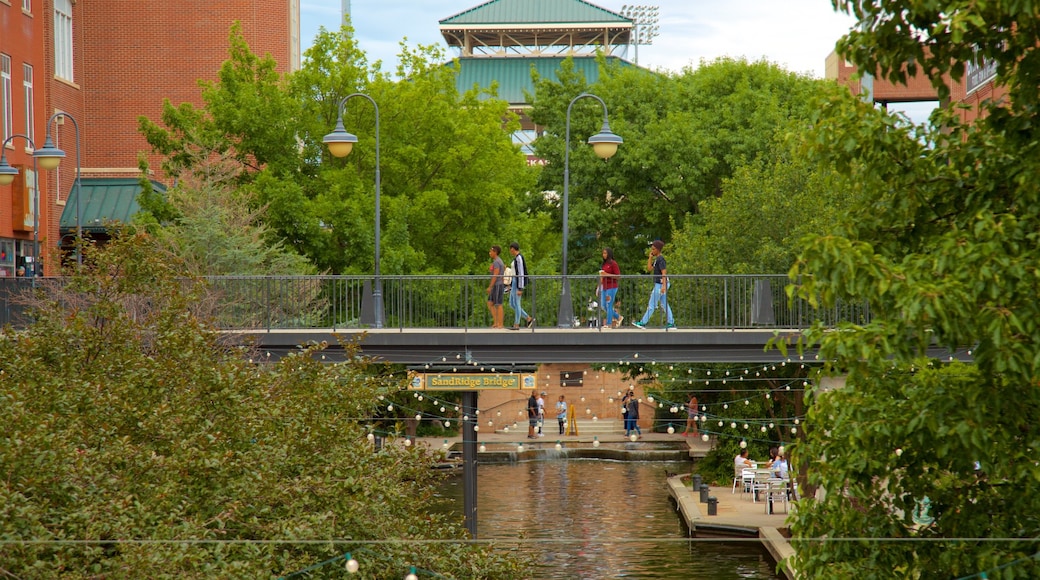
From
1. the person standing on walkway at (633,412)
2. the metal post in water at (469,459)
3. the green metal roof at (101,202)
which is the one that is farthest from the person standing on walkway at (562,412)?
the metal post in water at (469,459)

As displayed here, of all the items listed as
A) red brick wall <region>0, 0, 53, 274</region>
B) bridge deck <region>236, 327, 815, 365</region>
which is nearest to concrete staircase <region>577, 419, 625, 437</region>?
red brick wall <region>0, 0, 53, 274</region>

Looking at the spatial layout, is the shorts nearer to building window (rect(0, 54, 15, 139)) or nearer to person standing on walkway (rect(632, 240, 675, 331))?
person standing on walkway (rect(632, 240, 675, 331))

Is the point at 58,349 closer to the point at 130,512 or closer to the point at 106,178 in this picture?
the point at 130,512

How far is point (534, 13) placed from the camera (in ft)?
256

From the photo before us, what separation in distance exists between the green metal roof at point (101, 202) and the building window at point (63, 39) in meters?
4.04

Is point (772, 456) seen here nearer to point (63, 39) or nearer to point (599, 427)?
point (599, 427)

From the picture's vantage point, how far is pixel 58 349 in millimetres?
12992

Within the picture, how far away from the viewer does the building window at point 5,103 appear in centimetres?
3684

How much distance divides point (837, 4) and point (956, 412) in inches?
106

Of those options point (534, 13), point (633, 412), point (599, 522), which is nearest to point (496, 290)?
point (599, 522)

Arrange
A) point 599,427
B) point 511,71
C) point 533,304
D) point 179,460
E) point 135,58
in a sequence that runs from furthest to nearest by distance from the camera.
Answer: point 511,71 → point 599,427 → point 135,58 → point 533,304 → point 179,460

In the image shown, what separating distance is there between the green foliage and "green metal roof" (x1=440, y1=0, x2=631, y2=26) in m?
64.1

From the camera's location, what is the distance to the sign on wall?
82.7ft

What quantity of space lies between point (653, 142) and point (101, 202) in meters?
20.2
